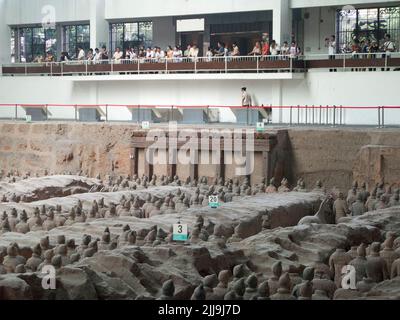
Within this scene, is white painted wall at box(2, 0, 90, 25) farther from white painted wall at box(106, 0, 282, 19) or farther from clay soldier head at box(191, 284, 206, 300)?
clay soldier head at box(191, 284, 206, 300)

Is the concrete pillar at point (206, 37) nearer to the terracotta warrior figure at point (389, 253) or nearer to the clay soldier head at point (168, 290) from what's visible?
the terracotta warrior figure at point (389, 253)

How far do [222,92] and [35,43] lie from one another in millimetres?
4645

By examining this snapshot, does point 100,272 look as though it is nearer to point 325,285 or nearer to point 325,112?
point 325,285

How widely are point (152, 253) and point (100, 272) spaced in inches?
38.4

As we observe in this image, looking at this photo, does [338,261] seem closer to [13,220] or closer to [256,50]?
[13,220]

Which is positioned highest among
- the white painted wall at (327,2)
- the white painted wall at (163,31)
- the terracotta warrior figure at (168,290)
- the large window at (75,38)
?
the white painted wall at (327,2)

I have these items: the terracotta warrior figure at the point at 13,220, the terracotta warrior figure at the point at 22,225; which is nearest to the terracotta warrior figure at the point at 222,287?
the terracotta warrior figure at the point at 22,225

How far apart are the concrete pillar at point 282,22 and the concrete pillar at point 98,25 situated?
3.93 meters

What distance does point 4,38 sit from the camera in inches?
719

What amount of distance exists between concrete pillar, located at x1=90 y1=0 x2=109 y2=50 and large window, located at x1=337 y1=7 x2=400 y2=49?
5.46 m

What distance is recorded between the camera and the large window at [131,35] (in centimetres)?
1984

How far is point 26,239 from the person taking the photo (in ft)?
28.2

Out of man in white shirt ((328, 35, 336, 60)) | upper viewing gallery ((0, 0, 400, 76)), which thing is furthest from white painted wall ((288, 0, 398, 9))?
man in white shirt ((328, 35, 336, 60))
